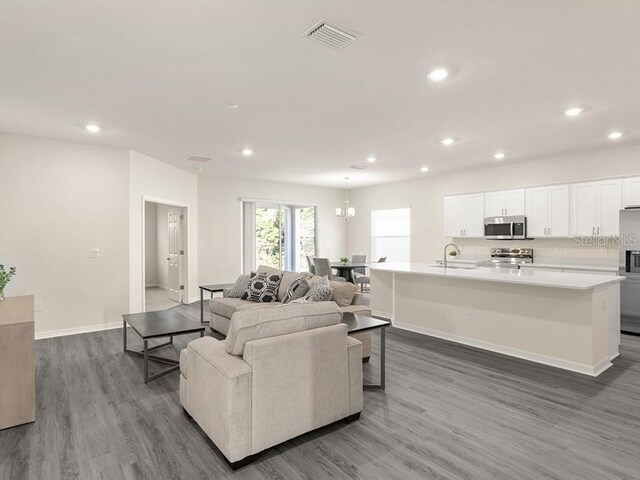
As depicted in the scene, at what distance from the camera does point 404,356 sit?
14.0ft

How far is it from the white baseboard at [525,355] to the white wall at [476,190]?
2.91 metres

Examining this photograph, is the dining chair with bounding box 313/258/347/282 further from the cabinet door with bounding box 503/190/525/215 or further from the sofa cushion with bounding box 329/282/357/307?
the cabinet door with bounding box 503/190/525/215

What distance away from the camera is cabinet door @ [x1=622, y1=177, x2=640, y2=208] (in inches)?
213

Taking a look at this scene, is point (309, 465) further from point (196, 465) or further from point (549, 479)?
point (549, 479)

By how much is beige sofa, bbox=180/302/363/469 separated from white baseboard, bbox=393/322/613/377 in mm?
2461

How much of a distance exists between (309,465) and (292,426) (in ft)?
0.80

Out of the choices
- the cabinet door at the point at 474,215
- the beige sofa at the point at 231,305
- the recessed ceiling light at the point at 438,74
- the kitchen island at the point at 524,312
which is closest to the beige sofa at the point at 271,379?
the beige sofa at the point at 231,305

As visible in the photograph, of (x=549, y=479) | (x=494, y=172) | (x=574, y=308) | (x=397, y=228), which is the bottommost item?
(x=549, y=479)

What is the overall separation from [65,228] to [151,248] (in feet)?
16.7

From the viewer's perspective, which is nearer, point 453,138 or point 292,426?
point 292,426

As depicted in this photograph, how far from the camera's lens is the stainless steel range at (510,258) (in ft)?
21.7

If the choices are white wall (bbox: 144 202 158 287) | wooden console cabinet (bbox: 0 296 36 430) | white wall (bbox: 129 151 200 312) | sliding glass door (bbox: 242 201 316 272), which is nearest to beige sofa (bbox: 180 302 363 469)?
wooden console cabinet (bbox: 0 296 36 430)

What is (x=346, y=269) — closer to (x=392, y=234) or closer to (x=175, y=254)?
(x=392, y=234)

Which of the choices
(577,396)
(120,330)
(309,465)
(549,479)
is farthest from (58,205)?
(577,396)
